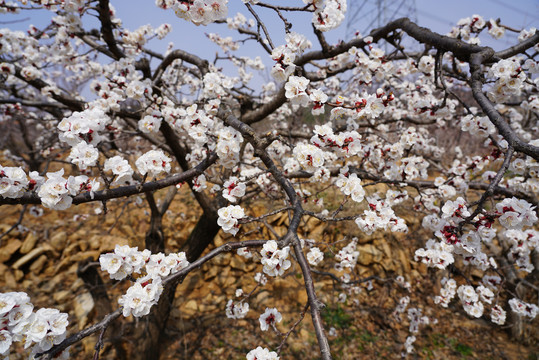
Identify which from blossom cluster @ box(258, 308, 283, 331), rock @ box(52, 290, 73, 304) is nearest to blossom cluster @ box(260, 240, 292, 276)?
blossom cluster @ box(258, 308, 283, 331)

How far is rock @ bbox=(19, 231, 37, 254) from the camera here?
18.2 feet

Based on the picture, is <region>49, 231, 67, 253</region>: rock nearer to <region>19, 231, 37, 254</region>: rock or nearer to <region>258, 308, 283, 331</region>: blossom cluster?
<region>19, 231, 37, 254</region>: rock


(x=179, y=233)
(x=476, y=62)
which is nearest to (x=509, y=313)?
(x=476, y=62)

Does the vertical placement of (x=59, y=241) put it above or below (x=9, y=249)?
above

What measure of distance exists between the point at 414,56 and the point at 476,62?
1557 millimetres

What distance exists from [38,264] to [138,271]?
6037 mm

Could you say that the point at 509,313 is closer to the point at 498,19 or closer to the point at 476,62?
the point at 498,19

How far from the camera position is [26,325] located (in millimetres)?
1151

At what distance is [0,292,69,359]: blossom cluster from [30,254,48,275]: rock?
235 inches

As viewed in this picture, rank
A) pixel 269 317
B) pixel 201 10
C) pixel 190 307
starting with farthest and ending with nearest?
pixel 190 307 < pixel 269 317 < pixel 201 10

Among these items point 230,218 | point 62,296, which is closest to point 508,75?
point 230,218

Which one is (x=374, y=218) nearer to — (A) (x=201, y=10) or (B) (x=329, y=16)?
(B) (x=329, y=16)

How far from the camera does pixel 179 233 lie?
6.02 m

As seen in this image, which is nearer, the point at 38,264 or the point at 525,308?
the point at 525,308
